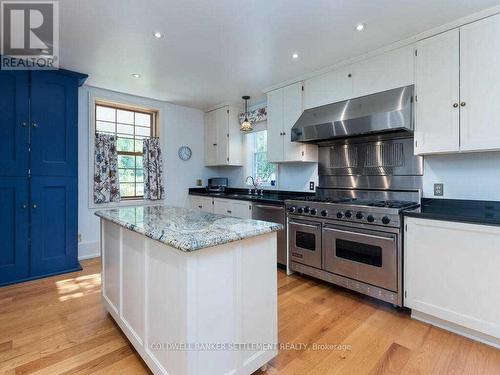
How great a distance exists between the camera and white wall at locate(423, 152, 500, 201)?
2217 millimetres

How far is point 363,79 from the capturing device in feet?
9.00

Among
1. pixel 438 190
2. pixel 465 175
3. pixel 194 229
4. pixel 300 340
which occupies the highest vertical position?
pixel 465 175

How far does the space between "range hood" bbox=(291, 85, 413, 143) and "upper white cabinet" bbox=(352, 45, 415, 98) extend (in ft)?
0.24

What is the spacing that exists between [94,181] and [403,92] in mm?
3980

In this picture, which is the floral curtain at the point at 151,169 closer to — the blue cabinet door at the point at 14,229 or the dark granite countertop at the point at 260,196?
the dark granite countertop at the point at 260,196

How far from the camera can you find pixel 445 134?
2.22 meters

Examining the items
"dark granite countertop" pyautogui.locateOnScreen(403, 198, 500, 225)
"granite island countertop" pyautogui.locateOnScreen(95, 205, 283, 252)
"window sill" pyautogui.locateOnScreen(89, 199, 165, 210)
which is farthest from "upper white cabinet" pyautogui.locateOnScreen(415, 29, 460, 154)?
"window sill" pyautogui.locateOnScreen(89, 199, 165, 210)

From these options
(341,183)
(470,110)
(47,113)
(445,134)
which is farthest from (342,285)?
(47,113)

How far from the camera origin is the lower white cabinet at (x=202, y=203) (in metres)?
4.30

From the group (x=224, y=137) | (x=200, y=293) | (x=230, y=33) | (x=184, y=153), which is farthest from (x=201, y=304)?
(x=184, y=153)

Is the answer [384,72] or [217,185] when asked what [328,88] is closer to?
[384,72]

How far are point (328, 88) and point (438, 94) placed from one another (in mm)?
1118

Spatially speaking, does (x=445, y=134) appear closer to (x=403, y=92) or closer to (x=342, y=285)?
(x=403, y=92)

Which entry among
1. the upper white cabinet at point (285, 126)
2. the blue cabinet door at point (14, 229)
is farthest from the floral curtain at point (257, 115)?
the blue cabinet door at point (14, 229)
